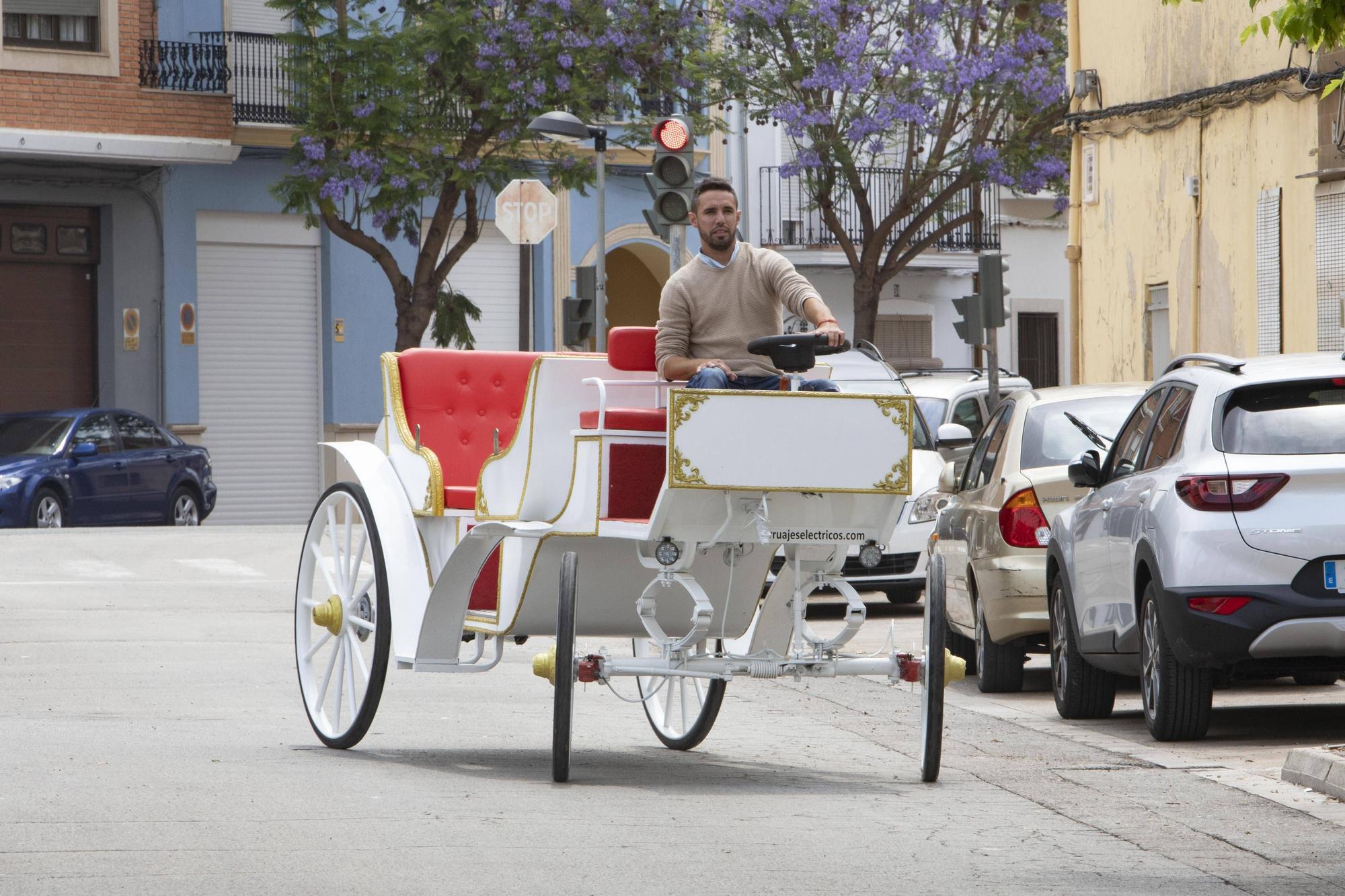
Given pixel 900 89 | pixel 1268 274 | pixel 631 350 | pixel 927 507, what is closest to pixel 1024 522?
pixel 631 350

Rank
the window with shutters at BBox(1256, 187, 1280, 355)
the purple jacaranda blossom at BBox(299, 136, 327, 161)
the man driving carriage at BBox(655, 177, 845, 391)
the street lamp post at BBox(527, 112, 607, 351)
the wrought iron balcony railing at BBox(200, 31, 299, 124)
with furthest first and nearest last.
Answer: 1. the wrought iron balcony railing at BBox(200, 31, 299, 124)
2. the purple jacaranda blossom at BBox(299, 136, 327, 161)
3. the street lamp post at BBox(527, 112, 607, 351)
4. the window with shutters at BBox(1256, 187, 1280, 355)
5. the man driving carriage at BBox(655, 177, 845, 391)

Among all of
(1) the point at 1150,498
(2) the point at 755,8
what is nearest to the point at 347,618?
(1) the point at 1150,498

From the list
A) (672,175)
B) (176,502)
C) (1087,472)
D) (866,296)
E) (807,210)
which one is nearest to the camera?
(1087,472)

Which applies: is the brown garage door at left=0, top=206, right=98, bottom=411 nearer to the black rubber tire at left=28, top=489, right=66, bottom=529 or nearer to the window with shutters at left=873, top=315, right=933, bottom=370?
the black rubber tire at left=28, top=489, right=66, bottom=529

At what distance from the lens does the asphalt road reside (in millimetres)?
6211

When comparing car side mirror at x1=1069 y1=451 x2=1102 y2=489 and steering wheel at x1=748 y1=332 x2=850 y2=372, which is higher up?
steering wheel at x1=748 y1=332 x2=850 y2=372

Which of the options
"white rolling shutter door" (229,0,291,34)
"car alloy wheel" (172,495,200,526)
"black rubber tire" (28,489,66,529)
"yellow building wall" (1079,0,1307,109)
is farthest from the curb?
"white rolling shutter door" (229,0,291,34)

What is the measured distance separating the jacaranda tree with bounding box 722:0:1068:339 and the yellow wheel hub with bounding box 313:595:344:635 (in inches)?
906

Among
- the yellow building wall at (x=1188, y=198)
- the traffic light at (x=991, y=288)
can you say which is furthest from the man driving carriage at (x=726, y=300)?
the yellow building wall at (x=1188, y=198)

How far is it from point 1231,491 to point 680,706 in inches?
93.7

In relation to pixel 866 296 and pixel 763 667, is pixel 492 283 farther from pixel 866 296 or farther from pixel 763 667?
pixel 763 667

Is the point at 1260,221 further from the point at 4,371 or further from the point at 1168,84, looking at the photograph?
the point at 4,371

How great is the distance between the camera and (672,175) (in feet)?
59.7

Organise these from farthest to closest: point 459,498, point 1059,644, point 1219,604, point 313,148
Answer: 1. point 313,148
2. point 1059,644
3. point 1219,604
4. point 459,498
